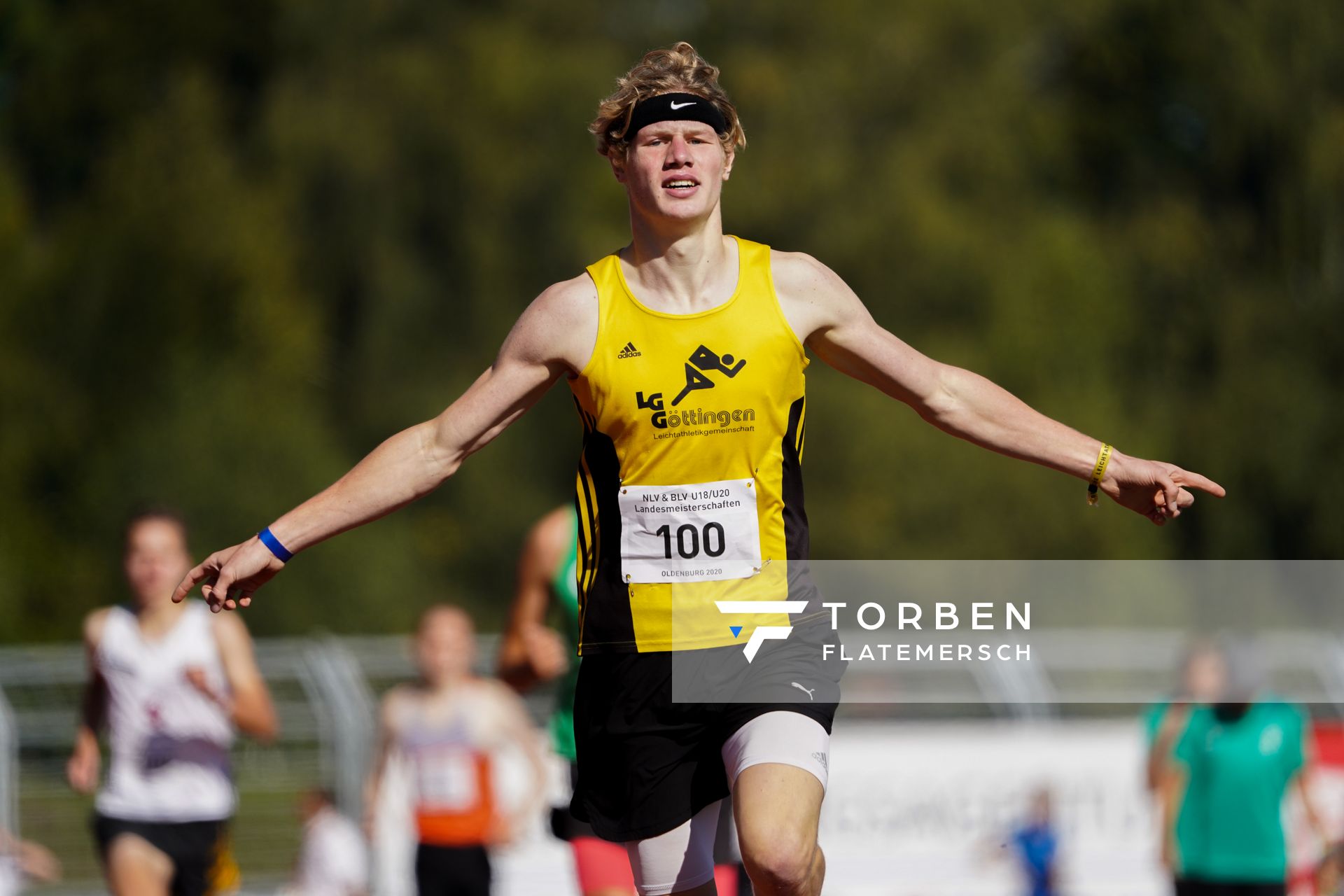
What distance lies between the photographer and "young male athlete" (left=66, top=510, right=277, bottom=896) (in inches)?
316

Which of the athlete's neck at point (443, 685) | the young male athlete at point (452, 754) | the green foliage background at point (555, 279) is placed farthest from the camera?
the green foliage background at point (555, 279)

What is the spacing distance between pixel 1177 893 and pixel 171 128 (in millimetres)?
31726

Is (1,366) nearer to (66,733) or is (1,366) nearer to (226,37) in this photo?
(226,37)

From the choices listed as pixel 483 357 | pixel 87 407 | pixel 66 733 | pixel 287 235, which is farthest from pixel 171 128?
pixel 66 733

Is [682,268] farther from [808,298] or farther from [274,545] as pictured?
[274,545]

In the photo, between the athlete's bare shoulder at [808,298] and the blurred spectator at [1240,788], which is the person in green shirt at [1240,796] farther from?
the athlete's bare shoulder at [808,298]

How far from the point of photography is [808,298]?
5.11 meters

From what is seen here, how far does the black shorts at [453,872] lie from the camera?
376 inches

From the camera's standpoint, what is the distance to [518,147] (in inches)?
1382

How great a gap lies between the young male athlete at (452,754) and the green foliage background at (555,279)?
69.3 feet

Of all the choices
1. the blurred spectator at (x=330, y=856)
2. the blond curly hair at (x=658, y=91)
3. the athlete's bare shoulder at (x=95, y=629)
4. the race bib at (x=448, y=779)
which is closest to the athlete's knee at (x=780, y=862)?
the blond curly hair at (x=658, y=91)

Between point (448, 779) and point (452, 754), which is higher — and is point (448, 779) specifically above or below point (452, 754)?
below

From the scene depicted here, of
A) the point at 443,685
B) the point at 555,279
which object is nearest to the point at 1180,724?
the point at 443,685

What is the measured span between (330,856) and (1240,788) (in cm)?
727
